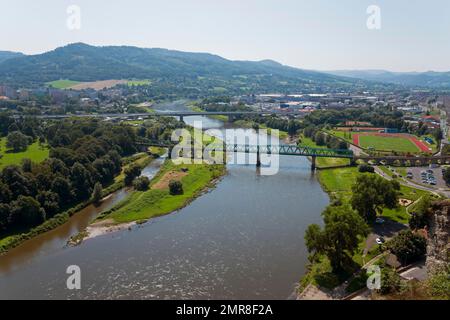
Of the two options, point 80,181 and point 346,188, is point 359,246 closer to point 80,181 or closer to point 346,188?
point 346,188

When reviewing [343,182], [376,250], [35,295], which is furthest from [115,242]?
[343,182]

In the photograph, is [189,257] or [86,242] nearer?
[189,257]

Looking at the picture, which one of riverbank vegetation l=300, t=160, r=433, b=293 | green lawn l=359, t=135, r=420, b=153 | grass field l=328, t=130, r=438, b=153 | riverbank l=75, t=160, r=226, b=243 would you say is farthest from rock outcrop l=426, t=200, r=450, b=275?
green lawn l=359, t=135, r=420, b=153

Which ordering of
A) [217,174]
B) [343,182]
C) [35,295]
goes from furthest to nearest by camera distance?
[217,174]
[343,182]
[35,295]

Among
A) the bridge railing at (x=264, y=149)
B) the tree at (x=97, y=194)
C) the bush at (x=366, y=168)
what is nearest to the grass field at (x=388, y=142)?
the bridge railing at (x=264, y=149)

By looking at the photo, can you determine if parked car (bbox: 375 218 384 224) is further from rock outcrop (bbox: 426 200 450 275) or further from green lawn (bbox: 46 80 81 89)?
green lawn (bbox: 46 80 81 89)
